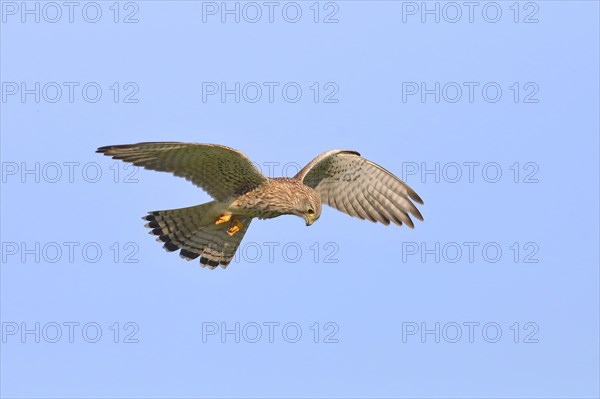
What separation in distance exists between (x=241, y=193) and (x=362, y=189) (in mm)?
2094

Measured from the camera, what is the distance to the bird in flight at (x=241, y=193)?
12836mm

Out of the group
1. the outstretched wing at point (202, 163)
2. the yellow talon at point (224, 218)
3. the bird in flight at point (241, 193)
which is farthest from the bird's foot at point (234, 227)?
the outstretched wing at point (202, 163)

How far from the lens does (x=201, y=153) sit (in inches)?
505

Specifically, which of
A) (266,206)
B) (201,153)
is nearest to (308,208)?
(266,206)

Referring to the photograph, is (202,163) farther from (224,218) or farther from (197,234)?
(197,234)

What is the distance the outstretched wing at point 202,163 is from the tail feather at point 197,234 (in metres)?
0.51

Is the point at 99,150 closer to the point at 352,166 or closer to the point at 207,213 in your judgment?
the point at 207,213

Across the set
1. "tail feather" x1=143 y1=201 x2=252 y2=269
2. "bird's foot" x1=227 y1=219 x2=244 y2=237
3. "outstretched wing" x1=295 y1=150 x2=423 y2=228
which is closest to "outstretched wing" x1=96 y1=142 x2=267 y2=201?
"tail feather" x1=143 y1=201 x2=252 y2=269

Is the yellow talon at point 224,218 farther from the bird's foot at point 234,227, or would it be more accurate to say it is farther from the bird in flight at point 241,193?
the bird's foot at point 234,227

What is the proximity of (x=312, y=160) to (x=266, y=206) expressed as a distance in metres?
1.31

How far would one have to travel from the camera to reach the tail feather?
1423cm

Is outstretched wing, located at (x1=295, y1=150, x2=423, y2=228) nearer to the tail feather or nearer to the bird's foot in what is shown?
the bird's foot

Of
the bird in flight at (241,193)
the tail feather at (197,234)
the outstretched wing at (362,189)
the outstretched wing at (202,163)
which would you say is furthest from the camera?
the outstretched wing at (362,189)

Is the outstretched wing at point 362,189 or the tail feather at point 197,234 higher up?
the outstretched wing at point 362,189
